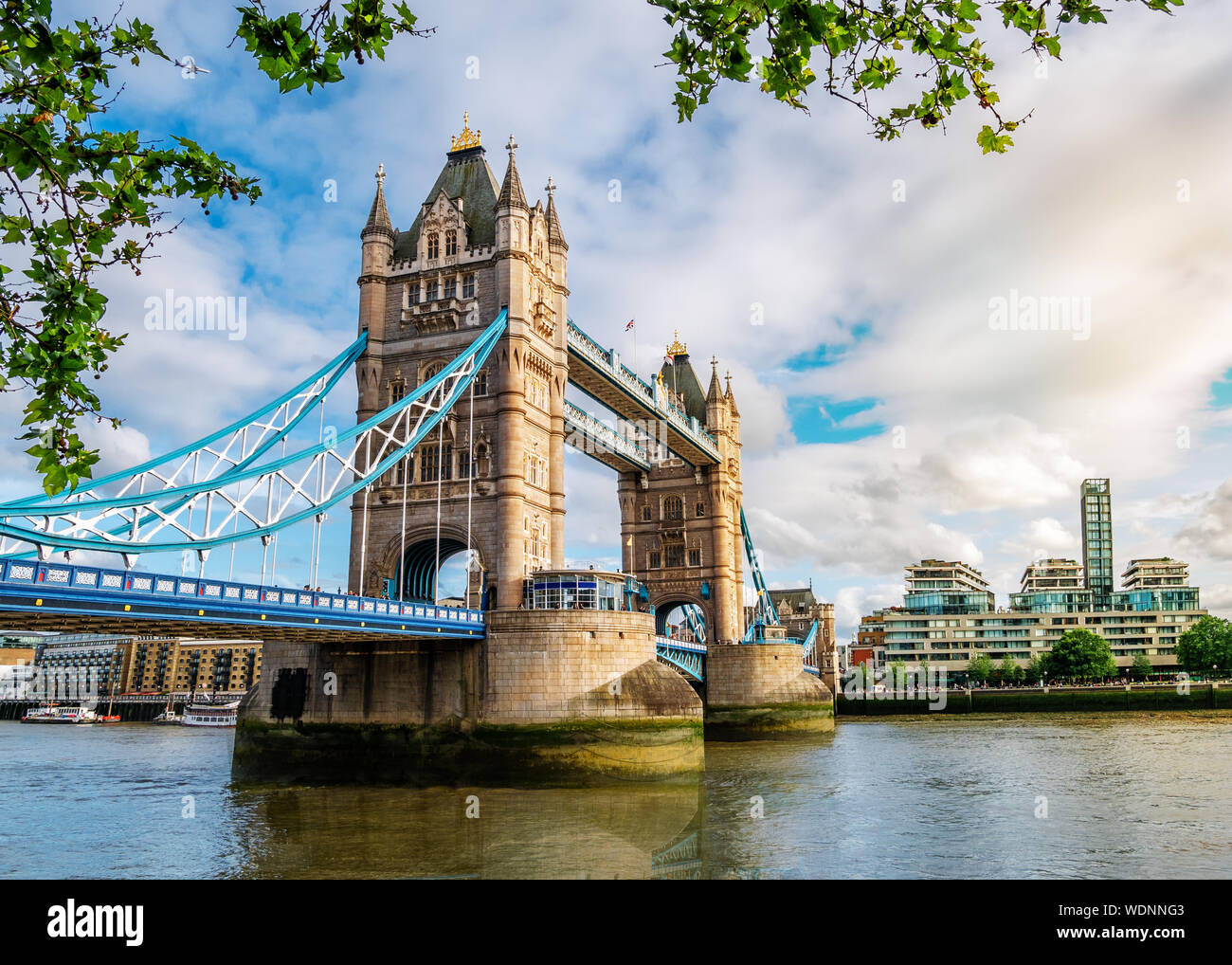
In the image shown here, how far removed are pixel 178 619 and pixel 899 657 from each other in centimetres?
8854

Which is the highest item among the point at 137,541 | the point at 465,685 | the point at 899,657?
the point at 137,541

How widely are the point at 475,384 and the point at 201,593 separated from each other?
628 inches

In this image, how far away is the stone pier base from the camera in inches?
1914

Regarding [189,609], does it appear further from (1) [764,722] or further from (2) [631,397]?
(1) [764,722]

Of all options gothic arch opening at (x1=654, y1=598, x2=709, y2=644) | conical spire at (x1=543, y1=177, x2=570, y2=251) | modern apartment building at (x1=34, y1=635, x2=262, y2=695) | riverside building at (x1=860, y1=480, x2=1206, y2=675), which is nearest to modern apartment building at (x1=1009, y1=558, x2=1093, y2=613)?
riverside building at (x1=860, y1=480, x2=1206, y2=675)

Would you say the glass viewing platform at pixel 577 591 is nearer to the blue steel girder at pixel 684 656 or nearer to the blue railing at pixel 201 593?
the blue railing at pixel 201 593

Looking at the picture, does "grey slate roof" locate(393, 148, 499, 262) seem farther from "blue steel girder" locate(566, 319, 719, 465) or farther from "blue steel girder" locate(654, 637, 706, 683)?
"blue steel girder" locate(654, 637, 706, 683)

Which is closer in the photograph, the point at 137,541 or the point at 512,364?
the point at 137,541

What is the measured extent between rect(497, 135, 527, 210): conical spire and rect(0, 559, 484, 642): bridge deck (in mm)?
15795

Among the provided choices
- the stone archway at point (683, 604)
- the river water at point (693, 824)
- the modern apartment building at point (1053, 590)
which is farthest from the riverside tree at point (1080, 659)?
the river water at point (693, 824)

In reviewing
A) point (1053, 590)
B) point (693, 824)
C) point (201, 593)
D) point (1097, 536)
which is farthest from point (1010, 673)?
point (201, 593)
